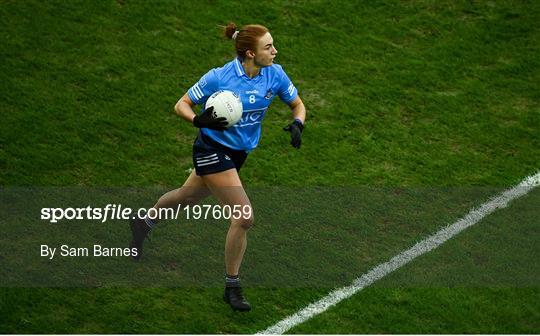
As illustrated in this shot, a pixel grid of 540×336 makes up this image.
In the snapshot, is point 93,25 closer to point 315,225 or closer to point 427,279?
point 315,225

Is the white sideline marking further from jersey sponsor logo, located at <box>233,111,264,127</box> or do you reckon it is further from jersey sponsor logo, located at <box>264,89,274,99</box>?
jersey sponsor logo, located at <box>264,89,274,99</box>

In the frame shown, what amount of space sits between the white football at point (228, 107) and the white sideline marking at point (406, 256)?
1.69 meters

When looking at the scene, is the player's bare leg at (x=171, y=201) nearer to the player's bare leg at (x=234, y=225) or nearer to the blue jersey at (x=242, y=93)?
the player's bare leg at (x=234, y=225)

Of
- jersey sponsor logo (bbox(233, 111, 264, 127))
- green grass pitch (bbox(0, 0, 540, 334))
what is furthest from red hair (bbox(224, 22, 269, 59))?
green grass pitch (bbox(0, 0, 540, 334))

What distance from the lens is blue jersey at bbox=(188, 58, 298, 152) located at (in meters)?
7.75

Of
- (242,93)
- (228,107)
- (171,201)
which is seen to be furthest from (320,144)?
(228,107)

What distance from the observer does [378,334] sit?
7.66 m

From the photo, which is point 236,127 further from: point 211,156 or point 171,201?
point 171,201

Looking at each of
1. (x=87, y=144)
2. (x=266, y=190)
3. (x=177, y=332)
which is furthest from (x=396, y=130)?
(x=177, y=332)

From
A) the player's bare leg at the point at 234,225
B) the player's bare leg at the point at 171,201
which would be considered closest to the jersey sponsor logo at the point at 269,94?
the player's bare leg at the point at 234,225

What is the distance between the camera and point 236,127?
7.77 m

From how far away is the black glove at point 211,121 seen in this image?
7.49 meters

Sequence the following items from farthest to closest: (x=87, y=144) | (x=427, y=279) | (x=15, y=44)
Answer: (x=15, y=44) → (x=87, y=144) → (x=427, y=279)

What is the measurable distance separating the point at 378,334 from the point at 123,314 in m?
2.07
